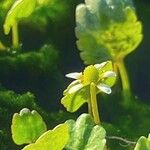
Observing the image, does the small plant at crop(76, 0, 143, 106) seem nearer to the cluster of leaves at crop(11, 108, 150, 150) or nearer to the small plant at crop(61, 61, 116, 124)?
the small plant at crop(61, 61, 116, 124)

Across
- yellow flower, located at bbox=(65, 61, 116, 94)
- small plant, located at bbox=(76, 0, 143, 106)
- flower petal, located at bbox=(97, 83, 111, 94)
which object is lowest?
flower petal, located at bbox=(97, 83, 111, 94)

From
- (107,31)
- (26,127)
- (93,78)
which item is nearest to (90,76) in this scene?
(93,78)

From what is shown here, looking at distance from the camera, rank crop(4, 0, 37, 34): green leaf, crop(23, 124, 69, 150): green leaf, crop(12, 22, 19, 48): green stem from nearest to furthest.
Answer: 1. crop(23, 124, 69, 150): green leaf
2. crop(4, 0, 37, 34): green leaf
3. crop(12, 22, 19, 48): green stem

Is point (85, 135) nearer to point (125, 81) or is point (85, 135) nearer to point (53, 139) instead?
point (53, 139)

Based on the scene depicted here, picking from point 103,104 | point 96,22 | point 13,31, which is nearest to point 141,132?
point 103,104

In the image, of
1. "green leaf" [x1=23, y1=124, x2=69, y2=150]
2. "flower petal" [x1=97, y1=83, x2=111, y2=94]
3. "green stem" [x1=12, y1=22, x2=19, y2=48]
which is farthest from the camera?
"green stem" [x1=12, y1=22, x2=19, y2=48]

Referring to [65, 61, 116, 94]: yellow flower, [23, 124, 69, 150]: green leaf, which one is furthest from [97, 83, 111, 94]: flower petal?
[23, 124, 69, 150]: green leaf

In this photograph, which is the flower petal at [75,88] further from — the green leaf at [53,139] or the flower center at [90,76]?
the green leaf at [53,139]
